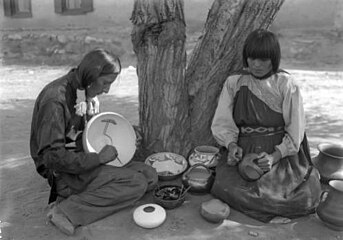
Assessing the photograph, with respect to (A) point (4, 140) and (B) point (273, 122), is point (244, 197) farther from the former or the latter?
(A) point (4, 140)

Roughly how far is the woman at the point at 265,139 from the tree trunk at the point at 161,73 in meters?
0.58

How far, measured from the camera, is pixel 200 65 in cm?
362

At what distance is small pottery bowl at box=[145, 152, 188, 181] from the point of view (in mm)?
3447

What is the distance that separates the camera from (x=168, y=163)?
3.51m

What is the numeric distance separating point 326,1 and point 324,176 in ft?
26.5

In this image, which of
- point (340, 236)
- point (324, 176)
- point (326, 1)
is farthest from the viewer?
point (326, 1)

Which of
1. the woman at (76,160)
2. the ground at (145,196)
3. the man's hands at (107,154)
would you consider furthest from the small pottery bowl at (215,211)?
the man's hands at (107,154)

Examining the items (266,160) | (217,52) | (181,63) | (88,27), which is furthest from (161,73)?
(88,27)

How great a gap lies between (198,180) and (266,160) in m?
0.58

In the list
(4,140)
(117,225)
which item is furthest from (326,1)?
(117,225)

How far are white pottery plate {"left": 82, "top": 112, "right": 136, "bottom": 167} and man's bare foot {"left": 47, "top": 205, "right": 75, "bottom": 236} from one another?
560 mm

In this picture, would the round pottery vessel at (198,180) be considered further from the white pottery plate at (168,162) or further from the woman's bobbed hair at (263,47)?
the woman's bobbed hair at (263,47)

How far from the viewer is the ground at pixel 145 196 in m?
2.76

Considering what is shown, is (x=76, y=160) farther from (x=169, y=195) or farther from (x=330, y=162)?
(x=330, y=162)
